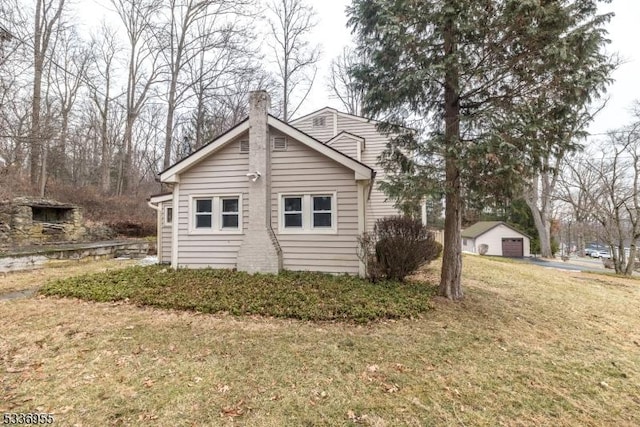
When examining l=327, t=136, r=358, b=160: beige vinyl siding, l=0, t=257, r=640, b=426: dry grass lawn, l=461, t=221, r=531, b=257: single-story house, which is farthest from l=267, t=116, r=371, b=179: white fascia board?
l=461, t=221, r=531, b=257: single-story house

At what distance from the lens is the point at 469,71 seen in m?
5.58

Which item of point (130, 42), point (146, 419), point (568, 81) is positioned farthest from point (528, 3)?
point (130, 42)

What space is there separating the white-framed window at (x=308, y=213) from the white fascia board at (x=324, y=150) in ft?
2.99

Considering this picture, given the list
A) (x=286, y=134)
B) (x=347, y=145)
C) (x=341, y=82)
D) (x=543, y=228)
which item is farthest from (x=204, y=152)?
(x=543, y=228)

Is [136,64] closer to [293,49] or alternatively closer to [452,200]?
[293,49]

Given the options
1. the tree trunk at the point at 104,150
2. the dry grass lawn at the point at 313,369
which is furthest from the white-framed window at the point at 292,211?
the tree trunk at the point at 104,150

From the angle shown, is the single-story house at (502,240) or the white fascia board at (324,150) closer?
the white fascia board at (324,150)

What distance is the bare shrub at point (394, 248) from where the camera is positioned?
24.4ft

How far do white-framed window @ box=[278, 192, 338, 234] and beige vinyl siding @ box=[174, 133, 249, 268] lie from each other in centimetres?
112

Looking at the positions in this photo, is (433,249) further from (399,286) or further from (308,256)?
(308,256)

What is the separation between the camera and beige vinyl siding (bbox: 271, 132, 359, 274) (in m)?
8.01

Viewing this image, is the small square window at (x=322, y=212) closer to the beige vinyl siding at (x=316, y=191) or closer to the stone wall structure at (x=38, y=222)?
the beige vinyl siding at (x=316, y=191)

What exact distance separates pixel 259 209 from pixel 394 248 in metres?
3.77

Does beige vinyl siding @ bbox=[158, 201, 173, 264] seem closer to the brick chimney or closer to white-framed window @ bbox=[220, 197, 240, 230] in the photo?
white-framed window @ bbox=[220, 197, 240, 230]
